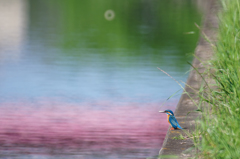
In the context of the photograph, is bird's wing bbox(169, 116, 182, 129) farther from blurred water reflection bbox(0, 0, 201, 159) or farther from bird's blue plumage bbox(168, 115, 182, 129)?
blurred water reflection bbox(0, 0, 201, 159)

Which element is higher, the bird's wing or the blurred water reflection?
the bird's wing

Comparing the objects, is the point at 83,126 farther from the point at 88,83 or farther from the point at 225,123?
the point at 225,123

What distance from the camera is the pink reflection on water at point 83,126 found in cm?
488

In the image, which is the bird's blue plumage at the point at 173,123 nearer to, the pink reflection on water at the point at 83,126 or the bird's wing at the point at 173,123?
the bird's wing at the point at 173,123

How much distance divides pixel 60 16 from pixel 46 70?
8.15m

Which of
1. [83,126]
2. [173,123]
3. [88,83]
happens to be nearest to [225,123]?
[173,123]

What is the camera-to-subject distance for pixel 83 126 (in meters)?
5.46

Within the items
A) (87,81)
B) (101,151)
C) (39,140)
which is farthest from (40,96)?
(101,151)

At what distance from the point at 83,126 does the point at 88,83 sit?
6.22ft

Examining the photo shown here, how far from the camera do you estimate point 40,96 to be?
659 cm

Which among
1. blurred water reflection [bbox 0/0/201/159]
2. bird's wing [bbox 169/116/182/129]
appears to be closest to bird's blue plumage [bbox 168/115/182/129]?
bird's wing [bbox 169/116/182/129]

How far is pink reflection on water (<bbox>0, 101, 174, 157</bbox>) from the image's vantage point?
488cm

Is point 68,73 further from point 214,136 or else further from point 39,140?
point 214,136

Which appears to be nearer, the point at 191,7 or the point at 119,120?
the point at 119,120
